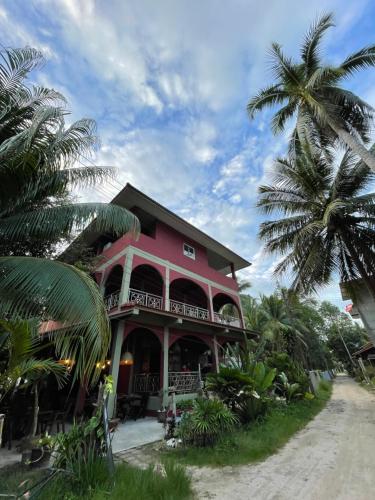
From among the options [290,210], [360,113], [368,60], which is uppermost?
[368,60]

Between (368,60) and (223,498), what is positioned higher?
(368,60)

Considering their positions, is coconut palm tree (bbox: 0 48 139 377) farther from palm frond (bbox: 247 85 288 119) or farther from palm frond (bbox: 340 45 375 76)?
palm frond (bbox: 340 45 375 76)

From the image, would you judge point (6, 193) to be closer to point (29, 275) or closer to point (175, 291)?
point (29, 275)

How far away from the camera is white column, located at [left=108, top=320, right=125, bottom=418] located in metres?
7.69

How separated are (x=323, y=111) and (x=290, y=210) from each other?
4.40 meters

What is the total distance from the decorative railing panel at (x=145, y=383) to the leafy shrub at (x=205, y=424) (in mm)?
5073

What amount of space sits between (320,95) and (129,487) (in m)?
10.8

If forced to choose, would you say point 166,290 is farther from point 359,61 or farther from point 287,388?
point 359,61

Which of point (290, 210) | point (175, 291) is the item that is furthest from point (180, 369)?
point (290, 210)

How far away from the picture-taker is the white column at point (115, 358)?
7688mm

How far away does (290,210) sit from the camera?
10820mm

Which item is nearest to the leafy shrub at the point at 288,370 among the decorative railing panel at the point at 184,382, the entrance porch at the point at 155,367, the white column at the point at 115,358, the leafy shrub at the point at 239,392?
the entrance porch at the point at 155,367

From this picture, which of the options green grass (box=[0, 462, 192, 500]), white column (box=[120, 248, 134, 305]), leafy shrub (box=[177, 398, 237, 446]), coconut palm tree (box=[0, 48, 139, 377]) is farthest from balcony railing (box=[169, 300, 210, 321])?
green grass (box=[0, 462, 192, 500])

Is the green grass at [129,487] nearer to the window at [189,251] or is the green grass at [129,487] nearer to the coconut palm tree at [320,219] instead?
the coconut palm tree at [320,219]
